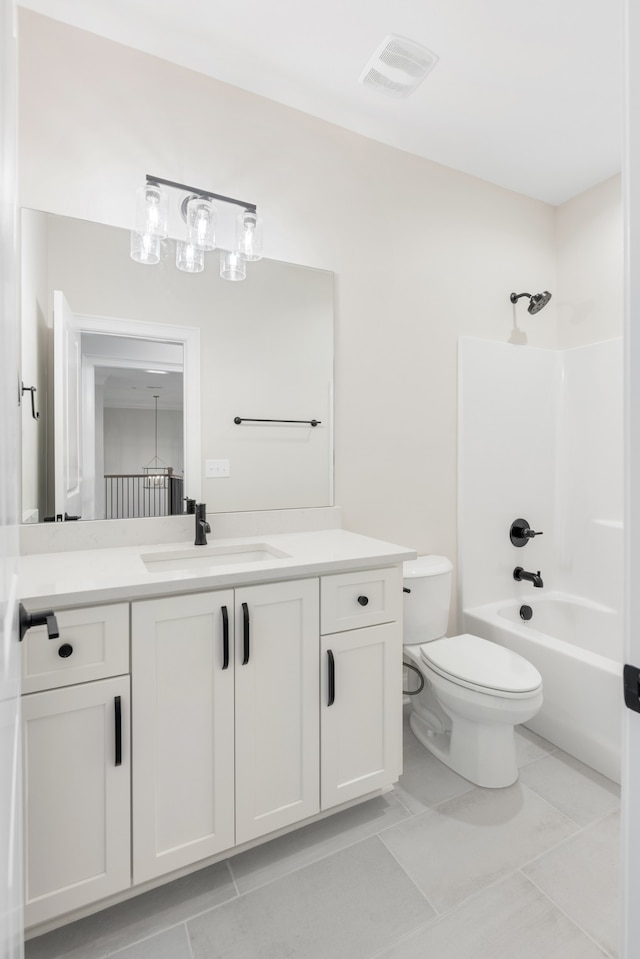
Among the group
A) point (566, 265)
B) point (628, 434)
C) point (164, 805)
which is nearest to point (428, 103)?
point (566, 265)

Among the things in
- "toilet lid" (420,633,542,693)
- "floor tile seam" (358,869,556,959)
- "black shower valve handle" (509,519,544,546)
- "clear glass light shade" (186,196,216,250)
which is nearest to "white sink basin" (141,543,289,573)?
"toilet lid" (420,633,542,693)

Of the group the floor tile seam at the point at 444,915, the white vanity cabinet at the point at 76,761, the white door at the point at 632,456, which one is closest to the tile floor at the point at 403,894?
the floor tile seam at the point at 444,915

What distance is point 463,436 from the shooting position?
8.13ft

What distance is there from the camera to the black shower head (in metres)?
2.58

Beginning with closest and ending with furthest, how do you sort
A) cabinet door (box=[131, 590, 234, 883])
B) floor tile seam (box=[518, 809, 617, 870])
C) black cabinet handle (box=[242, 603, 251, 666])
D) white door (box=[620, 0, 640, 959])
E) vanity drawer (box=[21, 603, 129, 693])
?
white door (box=[620, 0, 640, 959])
vanity drawer (box=[21, 603, 129, 693])
cabinet door (box=[131, 590, 234, 883])
black cabinet handle (box=[242, 603, 251, 666])
floor tile seam (box=[518, 809, 617, 870])

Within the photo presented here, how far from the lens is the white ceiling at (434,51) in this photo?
62.7 inches

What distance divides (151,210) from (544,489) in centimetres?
244

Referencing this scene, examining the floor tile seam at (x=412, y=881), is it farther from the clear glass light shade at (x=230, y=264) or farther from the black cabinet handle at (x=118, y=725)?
the clear glass light shade at (x=230, y=264)

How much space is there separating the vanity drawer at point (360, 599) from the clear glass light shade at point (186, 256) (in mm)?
1263

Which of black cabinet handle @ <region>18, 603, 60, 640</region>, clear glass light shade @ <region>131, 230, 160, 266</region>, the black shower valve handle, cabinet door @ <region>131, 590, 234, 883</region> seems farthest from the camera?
the black shower valve handle

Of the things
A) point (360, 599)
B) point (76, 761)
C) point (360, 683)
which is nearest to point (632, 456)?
point (360, 599)

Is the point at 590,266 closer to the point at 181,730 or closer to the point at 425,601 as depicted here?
the point at 425,601

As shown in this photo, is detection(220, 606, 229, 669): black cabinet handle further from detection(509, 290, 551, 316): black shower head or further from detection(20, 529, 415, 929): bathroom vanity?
detection(509, 290, 551, 316): black shower head

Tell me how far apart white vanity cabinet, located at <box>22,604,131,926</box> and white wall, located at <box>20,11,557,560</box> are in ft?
4.01
